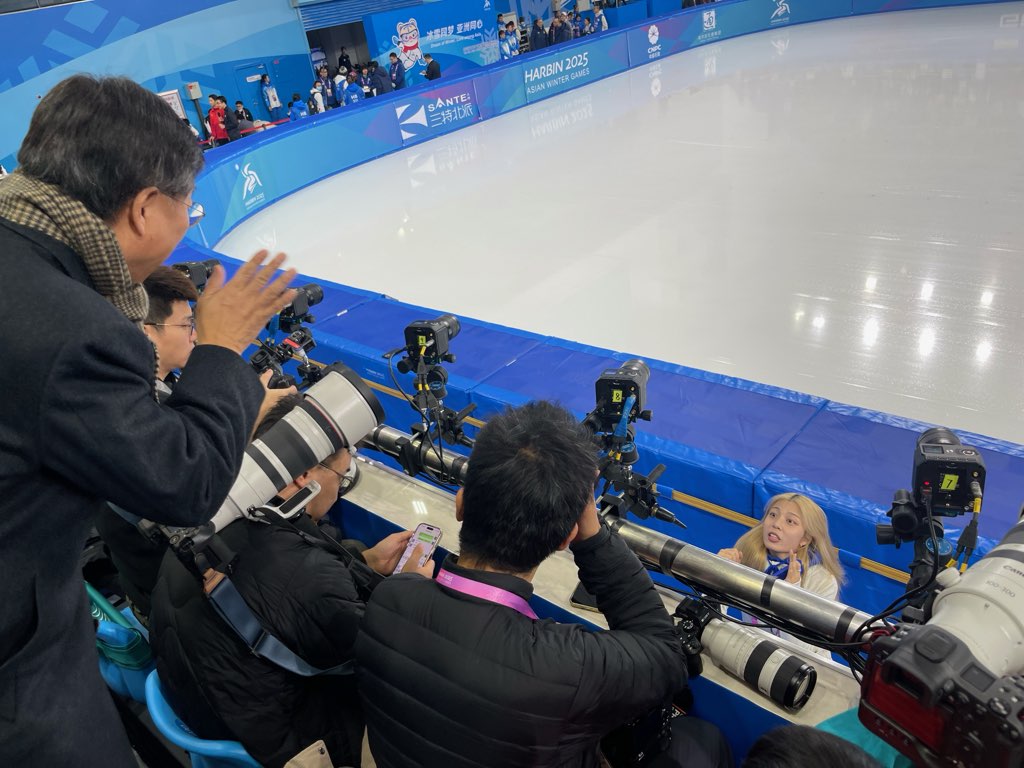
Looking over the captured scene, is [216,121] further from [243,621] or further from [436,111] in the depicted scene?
[243,621]

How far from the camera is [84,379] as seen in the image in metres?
0.75

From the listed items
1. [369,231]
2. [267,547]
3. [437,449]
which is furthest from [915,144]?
[267,547]

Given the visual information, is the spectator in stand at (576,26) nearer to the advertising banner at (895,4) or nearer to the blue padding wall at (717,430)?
the advertising banner at (895,4)

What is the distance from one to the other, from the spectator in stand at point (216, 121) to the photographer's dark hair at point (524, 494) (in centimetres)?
1057

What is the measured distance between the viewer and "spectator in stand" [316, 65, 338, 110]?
11.9 meters

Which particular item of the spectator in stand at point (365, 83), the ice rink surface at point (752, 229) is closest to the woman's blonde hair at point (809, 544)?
the ice rink surface at point (752, 229)

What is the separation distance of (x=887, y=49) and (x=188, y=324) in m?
12.9

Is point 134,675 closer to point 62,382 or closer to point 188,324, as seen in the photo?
point 188,324

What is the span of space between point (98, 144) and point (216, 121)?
10.5 metres

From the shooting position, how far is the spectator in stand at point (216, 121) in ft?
32.5

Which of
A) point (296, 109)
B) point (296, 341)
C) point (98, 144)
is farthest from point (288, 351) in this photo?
point (296, 109)

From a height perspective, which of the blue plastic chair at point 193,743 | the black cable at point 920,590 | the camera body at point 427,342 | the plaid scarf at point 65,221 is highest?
the plaid scarf at point 65,221

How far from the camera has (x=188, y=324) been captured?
2.03m

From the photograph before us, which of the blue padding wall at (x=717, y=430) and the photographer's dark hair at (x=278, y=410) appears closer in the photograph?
the photographer's dark hair at (x=278, y=410)
